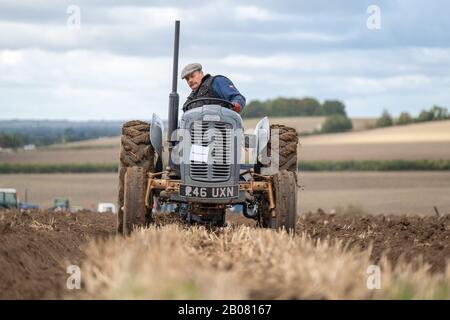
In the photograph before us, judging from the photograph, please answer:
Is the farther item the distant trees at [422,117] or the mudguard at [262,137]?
the distant trees at [422,117]

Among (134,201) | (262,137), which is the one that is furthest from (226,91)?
(134,201)

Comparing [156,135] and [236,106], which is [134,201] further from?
[236,106]

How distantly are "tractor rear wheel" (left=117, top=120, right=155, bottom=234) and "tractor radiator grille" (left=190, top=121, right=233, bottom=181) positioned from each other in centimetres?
99

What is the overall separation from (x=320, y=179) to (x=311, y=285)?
40.6m

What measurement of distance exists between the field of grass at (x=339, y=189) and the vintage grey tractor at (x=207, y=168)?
19.0 meters

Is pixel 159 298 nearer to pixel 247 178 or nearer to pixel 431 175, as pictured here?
pixel 247 178

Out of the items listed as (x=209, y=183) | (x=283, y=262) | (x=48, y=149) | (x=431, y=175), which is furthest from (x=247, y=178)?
(x=48, y=149)

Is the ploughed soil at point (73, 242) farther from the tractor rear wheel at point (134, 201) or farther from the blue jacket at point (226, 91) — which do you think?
the blue jacket at point (226, 91)

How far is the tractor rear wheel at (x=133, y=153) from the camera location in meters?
13.9

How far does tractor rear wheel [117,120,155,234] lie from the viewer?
1387 cm

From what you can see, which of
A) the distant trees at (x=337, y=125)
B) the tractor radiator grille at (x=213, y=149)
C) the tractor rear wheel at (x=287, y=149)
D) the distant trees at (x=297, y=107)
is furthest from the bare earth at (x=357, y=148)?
the tractor radiator grille at (x=213, y=149)

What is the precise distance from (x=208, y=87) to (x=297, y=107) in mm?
69394

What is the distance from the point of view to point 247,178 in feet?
45.3

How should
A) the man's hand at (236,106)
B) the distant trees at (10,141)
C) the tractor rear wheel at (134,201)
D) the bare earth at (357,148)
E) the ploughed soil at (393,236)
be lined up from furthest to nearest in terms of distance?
the distant trees at (10,141) → the bare earth at (357,148) → the man's hand at (236,106) → the tractor rear wheel at (134,201) → the ploughed soil at (393,236)
